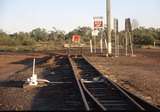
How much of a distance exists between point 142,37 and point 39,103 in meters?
89.7

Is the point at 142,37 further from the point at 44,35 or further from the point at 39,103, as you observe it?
the point at 39,103

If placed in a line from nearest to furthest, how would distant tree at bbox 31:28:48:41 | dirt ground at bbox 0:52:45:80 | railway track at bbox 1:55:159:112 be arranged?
1. railway track at bbox 1:55:159:112
2. dirt ground at bbox 0:52:45:80
3. distant tree at bbox 31:28:48:41

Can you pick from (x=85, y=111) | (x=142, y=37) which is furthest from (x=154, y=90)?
(x=142, y=37)

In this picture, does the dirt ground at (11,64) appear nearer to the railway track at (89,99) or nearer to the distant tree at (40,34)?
the railway track at (89,99)

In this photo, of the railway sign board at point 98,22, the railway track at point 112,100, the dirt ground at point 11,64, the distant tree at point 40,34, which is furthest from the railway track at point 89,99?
the distant tree at point 40,34

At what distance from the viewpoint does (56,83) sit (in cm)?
1869

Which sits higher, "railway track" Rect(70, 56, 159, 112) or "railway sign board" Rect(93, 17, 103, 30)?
"railway sign board" Rect(93, 17, 103, 30)

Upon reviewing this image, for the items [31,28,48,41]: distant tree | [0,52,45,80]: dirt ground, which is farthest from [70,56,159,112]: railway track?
[31,28,48,41]: distant tree

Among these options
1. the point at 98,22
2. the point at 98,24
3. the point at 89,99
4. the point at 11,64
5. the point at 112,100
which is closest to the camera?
the point at 89,99

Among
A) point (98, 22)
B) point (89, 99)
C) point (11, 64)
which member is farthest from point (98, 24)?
point (89, 99)

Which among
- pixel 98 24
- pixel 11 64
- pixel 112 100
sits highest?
pixel 98 24

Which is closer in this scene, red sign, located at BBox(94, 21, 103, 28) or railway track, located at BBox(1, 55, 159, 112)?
railway track, located at BBox(1, 55, 159, 112)

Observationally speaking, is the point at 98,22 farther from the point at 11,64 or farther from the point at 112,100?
the point at 112,100

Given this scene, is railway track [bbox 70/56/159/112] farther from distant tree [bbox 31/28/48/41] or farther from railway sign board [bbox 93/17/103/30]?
distant tree [bbox 31/28/48/41]
